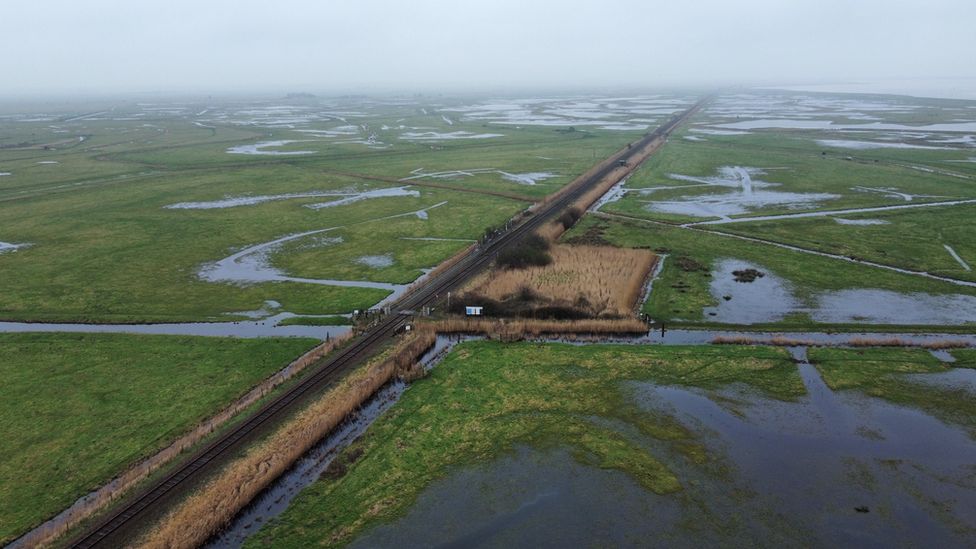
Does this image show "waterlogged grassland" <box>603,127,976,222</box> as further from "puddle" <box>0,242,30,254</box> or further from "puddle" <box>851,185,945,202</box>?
"puddle" <box>0,242,30,254</box>

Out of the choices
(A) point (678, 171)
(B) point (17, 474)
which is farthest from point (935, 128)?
(B) point (17, 474)

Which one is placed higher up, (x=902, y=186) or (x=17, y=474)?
(x=902, y=186)

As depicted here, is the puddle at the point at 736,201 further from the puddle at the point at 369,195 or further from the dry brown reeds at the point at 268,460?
the dry brown reeds at the point at 268,460

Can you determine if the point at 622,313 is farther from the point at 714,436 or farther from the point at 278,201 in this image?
the point at 278,201

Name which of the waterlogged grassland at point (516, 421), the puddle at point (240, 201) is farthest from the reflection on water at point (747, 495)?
the puddle at point (240, 201)

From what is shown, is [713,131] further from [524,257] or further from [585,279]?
[585,279]

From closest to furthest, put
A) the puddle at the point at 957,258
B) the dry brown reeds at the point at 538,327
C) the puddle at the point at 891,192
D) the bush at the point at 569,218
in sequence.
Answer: the dry brown reeds at the point at 538,327, the puddle at the point at 957,258, the bush at the point at 569,218, the puddle at the point at 891,192
